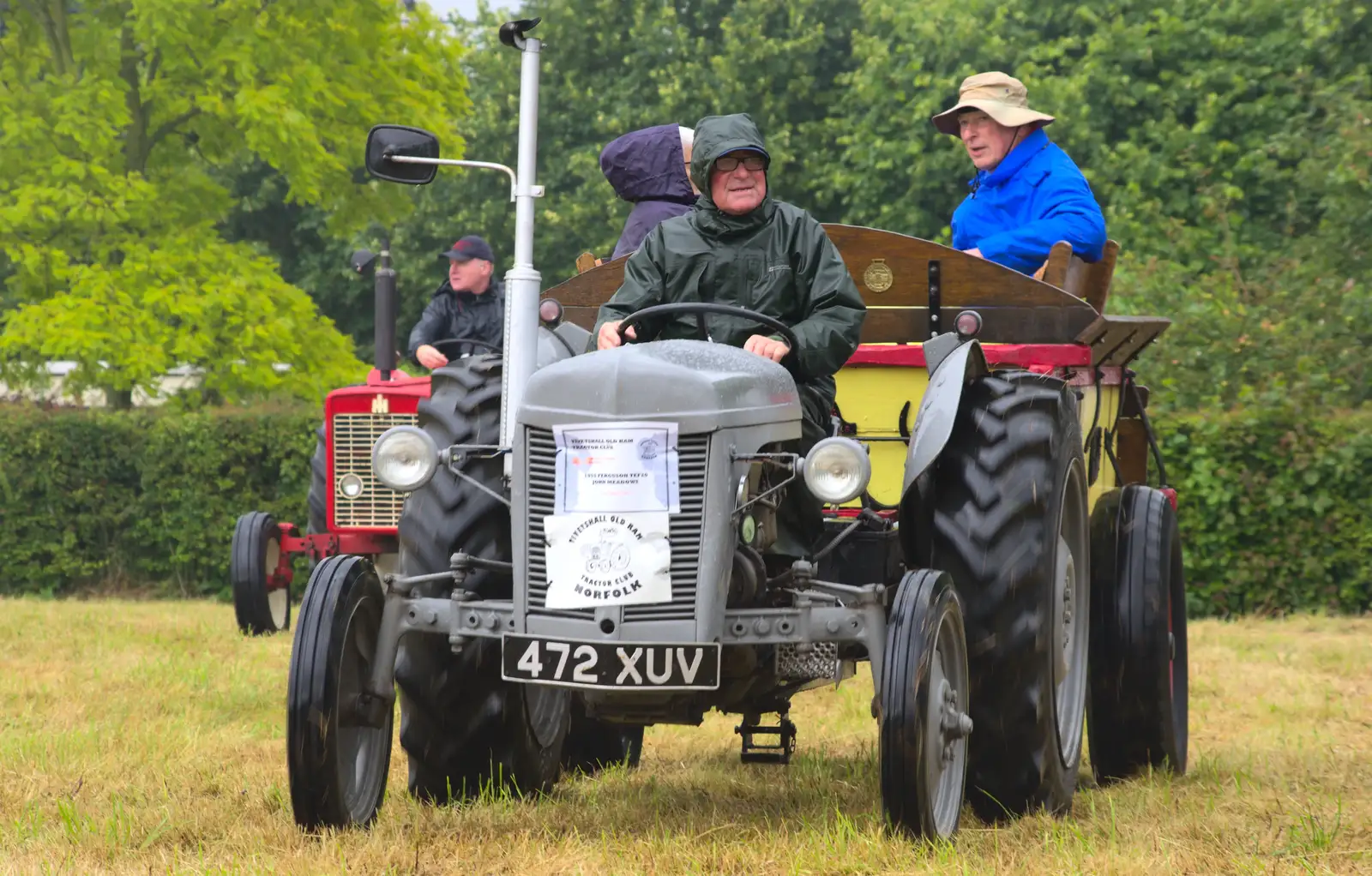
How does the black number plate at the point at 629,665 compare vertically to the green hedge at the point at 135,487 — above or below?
above

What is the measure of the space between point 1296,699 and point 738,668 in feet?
16.5

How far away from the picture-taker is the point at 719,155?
18.1 feet

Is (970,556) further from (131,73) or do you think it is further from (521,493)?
(131,73)

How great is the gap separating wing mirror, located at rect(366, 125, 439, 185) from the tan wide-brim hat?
2.29 meters

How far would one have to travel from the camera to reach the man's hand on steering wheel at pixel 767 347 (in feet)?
17.3

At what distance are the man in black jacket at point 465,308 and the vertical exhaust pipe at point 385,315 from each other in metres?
0.16

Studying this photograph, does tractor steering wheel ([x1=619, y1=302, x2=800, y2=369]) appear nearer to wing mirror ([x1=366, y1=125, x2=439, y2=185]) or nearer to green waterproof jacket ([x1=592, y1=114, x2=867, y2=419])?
green waterproof jacket ([x1=592, y1=114, x2=867, y2=419])

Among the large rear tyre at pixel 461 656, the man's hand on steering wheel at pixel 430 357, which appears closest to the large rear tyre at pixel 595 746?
the large rear tyre at pixel 461 656

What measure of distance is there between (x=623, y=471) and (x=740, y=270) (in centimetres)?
118

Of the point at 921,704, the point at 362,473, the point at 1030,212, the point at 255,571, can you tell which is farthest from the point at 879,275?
the point at 255,571

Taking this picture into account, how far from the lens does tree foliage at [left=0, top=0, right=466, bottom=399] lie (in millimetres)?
17156

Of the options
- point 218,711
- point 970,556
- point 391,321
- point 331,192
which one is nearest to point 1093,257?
point 970,556

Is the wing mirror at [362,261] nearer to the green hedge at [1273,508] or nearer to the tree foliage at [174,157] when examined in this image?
the green hedge at [1273,508]

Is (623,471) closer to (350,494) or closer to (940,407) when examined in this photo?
(940,407)
